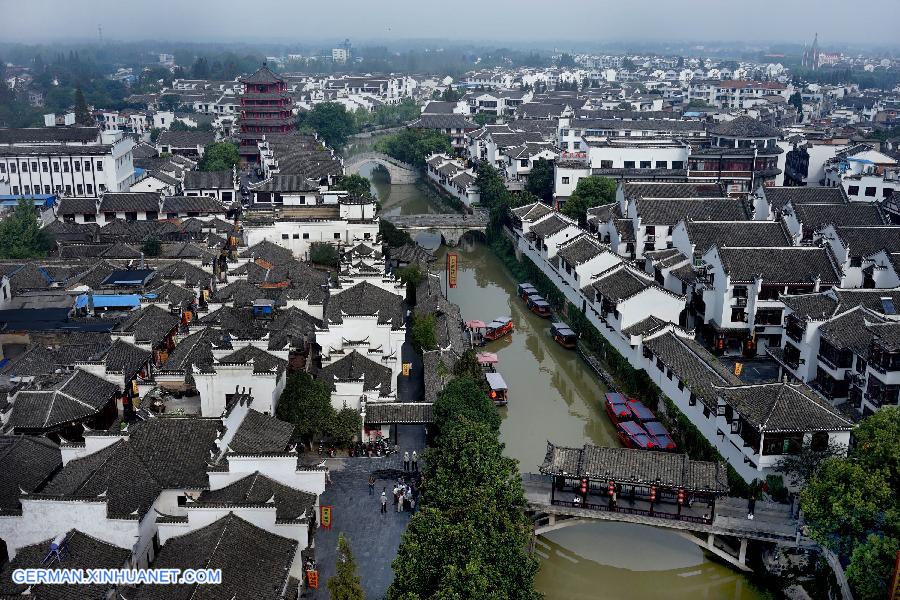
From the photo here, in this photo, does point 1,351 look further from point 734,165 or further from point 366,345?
point 734,165

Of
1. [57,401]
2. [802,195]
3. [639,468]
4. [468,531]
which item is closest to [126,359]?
[57,401]

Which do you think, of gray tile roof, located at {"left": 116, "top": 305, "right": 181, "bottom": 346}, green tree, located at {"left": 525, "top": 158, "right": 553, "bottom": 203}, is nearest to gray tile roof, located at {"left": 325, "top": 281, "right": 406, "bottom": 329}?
gray tile roof, located at {"left": 116, "top": 305, "right": 181, "bottom": 346}

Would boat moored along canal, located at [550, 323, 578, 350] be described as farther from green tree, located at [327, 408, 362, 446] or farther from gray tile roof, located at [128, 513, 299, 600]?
gray tile roof, located at [128, 513, 299, 600]

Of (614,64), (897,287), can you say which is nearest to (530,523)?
(897,287)

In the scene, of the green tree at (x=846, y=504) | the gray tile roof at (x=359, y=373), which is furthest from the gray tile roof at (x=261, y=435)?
the green tree at (x=846, y=504)

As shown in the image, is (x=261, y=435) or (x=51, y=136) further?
(x=51, y=136)

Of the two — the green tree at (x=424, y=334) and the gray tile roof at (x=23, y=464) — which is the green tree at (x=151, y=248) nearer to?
the green tree at (x=424, y=334)

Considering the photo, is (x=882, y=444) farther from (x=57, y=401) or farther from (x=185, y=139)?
(x=185, y=139)
